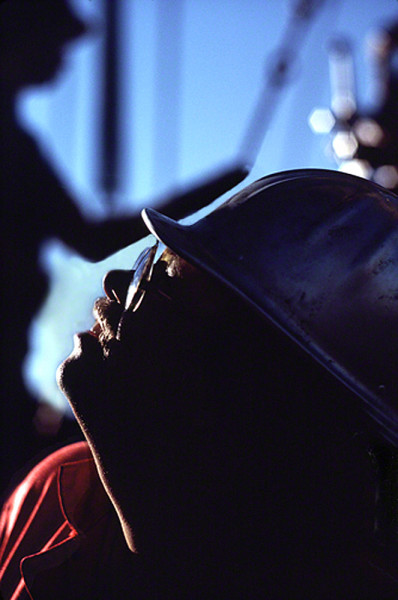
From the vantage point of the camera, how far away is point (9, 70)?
15.1 feet

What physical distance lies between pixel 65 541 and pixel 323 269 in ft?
4.31

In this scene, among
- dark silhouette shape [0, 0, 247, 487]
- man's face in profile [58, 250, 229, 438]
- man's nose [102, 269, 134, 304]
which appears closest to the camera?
man's face in profile [58, 250, 229, 438]

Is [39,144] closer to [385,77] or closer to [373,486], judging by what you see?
[373,486]

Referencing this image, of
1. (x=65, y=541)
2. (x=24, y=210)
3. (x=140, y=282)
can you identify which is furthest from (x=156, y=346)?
(x=24, y=210)

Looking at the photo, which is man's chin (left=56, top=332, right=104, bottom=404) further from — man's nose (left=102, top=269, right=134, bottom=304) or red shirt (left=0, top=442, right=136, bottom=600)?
red shirt (left=0, top=442, right=136, bottom=600)

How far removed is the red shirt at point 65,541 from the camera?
191 centimetres

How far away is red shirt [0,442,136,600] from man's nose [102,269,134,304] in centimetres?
80

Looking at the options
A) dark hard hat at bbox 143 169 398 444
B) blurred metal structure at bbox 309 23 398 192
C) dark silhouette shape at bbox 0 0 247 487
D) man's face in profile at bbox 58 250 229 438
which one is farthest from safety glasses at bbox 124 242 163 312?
blurred metal structure at bbox 309 23 398 192

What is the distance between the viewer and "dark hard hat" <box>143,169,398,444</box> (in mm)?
1476

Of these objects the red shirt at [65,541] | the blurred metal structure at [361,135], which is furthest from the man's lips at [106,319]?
the blurred metal structure at [361,135]

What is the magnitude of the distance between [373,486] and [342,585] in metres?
0.37

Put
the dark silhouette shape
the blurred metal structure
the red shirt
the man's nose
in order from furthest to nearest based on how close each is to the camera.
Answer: the blurred metal structure, the dark silhouette shape, the red shirt, the man's nose

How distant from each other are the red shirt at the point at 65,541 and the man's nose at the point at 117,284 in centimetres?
80

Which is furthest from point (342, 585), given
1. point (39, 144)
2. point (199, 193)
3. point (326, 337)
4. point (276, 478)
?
point (39, 144)
